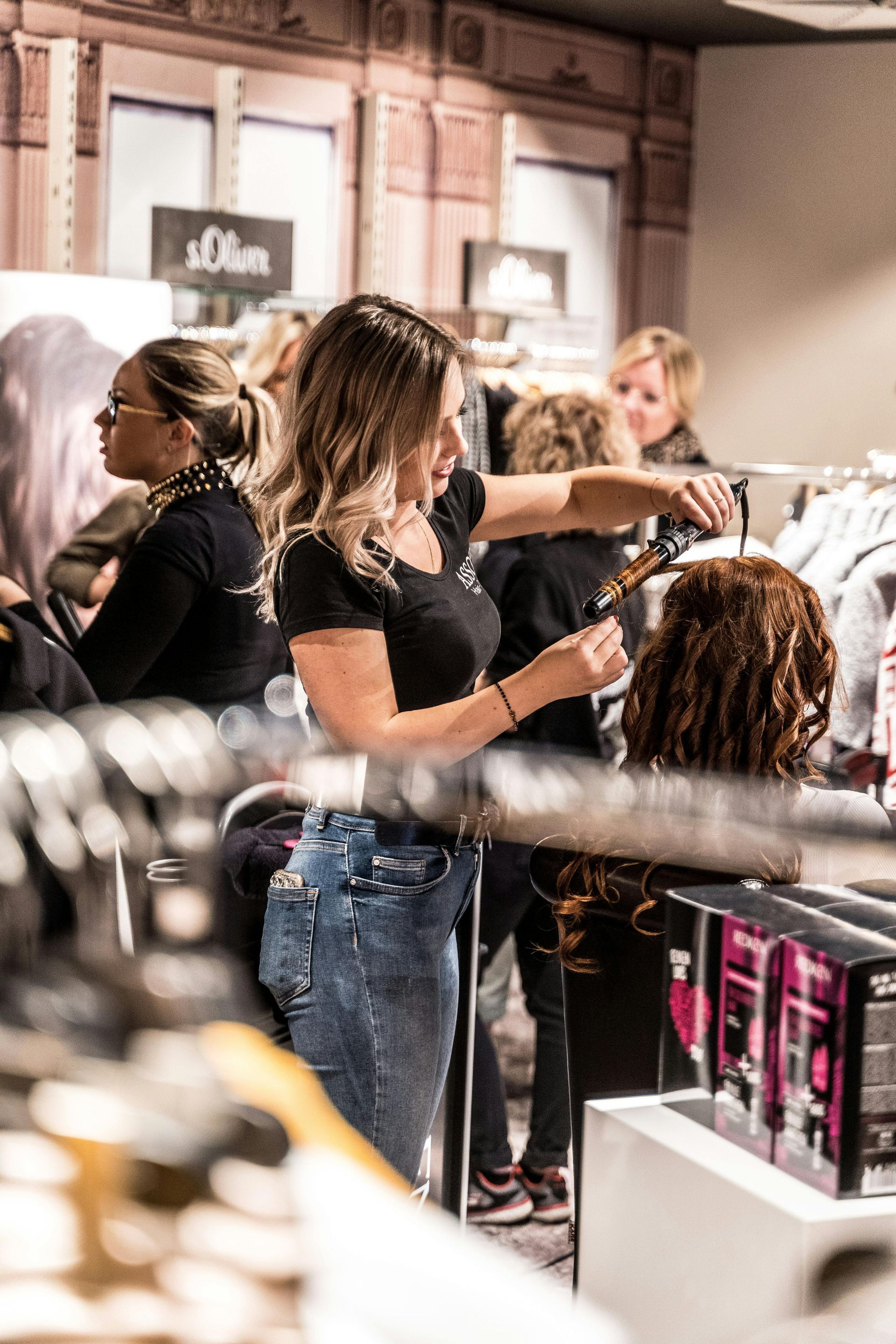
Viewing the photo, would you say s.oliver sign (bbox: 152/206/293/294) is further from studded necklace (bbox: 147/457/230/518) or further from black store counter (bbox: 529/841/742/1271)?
black store counter (bbox: 529/841/742/1271)

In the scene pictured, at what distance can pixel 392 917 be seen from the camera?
1.58 meters

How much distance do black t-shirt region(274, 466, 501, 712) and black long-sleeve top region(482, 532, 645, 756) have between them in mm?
996

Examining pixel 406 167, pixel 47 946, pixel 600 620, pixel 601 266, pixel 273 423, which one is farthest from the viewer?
pixel 601 266

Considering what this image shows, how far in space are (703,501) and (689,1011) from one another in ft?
2.93

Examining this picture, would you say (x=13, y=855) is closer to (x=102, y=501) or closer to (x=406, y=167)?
(x=102, y=501)

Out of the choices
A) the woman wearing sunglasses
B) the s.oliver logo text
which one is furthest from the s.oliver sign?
the woman wearing sunglasses

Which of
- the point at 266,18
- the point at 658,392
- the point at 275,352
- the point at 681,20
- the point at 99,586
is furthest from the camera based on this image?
the point at 681,20

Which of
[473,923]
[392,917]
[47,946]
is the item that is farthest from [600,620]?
[47,946]

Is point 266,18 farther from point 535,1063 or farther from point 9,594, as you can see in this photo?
point 535,1063

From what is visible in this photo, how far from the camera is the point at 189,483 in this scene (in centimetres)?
227

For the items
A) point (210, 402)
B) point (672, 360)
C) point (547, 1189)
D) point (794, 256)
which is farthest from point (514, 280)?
point (547, 1189)

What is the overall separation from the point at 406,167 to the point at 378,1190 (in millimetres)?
5715

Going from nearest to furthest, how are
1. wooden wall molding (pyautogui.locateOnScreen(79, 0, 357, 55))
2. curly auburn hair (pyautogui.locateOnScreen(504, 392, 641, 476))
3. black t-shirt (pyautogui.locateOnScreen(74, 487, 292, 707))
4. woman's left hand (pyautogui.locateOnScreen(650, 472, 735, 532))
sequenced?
woman's left hand (pyautogui.locateOnScreen(650, 472, 735, 532)) < black t-shirt (pyautogui.locateOnScreen(74, 487, 292, 707)) < curly auburn hair (pyautogui.locateOnScreen(504, 392, 641, 476)) < wooden wall molding (pyautogui.locateOnScreen(79, 0, 357, 55))

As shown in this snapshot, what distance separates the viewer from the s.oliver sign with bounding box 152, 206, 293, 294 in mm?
3848
